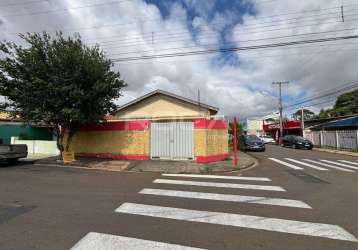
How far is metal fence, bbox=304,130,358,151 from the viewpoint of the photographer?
2692 cm

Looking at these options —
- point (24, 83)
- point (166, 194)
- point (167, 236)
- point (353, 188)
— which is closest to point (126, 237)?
point (167, 236)

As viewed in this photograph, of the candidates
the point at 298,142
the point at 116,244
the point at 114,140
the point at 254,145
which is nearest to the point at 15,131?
the point at 114,140

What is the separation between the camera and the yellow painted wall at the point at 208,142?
51.1 feet

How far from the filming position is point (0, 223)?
5414 millimetres

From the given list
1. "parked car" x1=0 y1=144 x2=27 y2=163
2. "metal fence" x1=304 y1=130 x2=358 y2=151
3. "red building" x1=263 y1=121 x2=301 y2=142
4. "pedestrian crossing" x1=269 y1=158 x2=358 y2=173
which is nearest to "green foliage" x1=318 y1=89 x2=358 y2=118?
"red building" x1=263 y1=121 x2=301 y2=142

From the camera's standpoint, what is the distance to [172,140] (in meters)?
16.2

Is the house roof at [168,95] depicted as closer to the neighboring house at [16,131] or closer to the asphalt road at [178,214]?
the neighboring house at [16,131]

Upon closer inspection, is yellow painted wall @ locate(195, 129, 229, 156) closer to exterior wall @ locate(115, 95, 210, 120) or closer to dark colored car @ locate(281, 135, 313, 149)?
exterior wall @ locate(115, 95, 210, 120)

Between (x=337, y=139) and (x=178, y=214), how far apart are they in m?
29.5

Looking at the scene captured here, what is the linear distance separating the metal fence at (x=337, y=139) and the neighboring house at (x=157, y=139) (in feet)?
54.2

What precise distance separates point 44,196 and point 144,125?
9411mm

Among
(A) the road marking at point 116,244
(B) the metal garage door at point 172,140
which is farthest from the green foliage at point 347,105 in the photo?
(A) the road marking at point 116,244

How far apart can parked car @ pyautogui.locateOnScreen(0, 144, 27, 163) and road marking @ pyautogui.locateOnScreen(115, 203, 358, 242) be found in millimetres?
11191

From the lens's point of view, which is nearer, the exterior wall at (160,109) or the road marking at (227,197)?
the road marking at (227,197)
